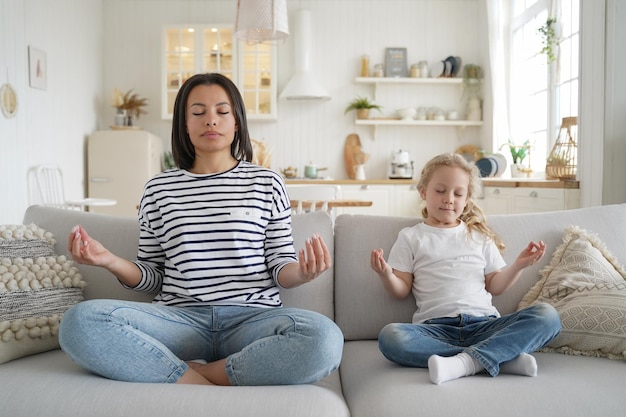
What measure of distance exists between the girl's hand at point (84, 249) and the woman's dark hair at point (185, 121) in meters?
0.42

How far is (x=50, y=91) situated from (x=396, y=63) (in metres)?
3.26

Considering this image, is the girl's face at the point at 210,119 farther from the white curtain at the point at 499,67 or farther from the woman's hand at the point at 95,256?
the white curtain at the point at 499,67

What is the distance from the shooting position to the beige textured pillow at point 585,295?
1600mm

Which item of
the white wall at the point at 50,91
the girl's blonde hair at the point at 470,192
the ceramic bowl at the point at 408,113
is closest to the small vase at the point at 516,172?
the ceramic bowl at the point at 408,113

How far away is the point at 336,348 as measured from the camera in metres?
1.44

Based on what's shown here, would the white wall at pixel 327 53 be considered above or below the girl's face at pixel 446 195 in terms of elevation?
above

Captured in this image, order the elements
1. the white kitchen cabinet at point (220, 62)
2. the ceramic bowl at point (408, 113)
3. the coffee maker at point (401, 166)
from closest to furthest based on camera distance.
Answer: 1. the coffee maker at point (401, 166)
2. the white kitchen cabinet at point (220, 62)
3. the ceramic bowl at point (408, 113)

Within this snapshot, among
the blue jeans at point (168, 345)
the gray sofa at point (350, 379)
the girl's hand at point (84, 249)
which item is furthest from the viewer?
the girl's hand at point (84, 249)

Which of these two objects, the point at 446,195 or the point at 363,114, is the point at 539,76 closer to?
the point at 363,114

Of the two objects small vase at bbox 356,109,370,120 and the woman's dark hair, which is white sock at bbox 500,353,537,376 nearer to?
the woman's dark hair

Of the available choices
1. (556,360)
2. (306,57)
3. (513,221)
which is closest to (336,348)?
(556,360)

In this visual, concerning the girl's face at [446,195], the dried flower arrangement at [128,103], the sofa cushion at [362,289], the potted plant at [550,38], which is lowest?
the sofa cushion at [362,289]

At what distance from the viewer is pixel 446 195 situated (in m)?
1.87

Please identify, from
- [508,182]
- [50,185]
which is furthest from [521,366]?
[50,185]
